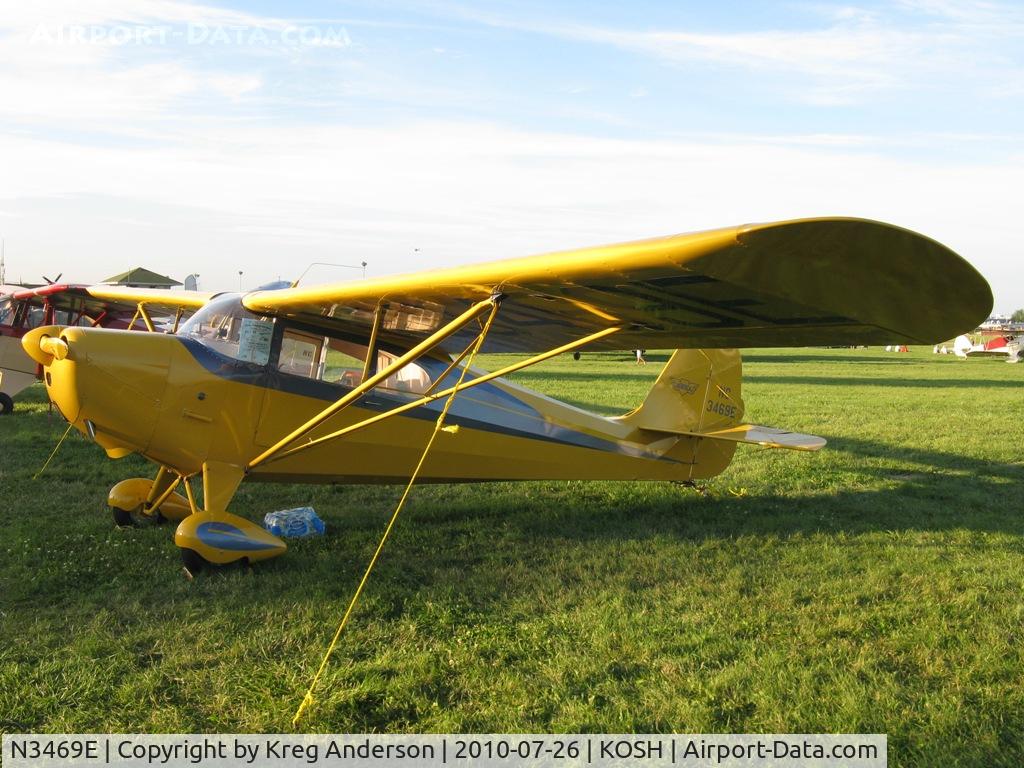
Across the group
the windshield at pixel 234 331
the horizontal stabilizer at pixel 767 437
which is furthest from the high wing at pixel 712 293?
the horizontal stabilizer at pixel 767 437

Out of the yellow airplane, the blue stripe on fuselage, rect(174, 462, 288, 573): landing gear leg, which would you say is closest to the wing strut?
the yellow airplane

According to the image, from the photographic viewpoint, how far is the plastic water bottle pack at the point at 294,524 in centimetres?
611

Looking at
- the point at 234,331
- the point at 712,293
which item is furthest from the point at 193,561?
the point at 712,293

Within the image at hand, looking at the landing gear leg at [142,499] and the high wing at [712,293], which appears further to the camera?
the landing gear leg at [142,499]

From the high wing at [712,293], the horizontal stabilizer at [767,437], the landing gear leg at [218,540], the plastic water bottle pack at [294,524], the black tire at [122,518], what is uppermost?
the high wing at [712,293]

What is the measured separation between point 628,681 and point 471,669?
0.77m

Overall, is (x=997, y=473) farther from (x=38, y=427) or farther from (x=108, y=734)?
(x=38, y=427)

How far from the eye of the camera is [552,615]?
4520mm

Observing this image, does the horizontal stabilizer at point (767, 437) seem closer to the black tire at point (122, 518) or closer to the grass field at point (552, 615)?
the grass field at point (552, 615)

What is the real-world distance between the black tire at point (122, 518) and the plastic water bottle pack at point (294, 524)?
43.5 inches

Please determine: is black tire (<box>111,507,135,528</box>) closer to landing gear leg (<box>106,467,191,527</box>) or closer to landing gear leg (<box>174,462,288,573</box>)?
landing gear leg (<box>106,467,191,527</box>)

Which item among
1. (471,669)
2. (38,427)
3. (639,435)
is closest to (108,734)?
(471,669)

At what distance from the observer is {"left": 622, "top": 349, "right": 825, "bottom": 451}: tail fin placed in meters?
7.63

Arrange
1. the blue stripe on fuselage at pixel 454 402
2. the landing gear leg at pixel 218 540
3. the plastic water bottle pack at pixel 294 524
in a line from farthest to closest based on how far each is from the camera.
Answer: the plastic water bottle pack at pixel 294 524 < the blue stripe on fuselage at pixel 454 402 < the landing gear leg at pixel 218 540
